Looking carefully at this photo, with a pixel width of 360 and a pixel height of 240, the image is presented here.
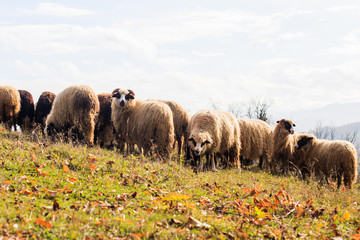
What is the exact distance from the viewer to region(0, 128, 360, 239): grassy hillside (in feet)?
17.5

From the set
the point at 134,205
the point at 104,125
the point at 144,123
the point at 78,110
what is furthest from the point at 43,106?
the point at 134,205

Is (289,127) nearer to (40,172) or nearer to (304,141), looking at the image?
(304,141)

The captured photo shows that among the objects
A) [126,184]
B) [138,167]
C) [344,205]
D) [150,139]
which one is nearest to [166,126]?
[150,139]

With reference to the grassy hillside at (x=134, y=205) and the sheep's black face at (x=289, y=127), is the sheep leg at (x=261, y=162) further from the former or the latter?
the grassy hillside at (x=134, y=205)

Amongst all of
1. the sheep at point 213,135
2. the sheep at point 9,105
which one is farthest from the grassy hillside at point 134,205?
the sheep at point 9,105

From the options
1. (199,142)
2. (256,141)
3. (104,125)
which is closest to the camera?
(199,142)

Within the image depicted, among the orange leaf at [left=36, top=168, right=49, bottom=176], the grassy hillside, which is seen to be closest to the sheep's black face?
the grassy hillside

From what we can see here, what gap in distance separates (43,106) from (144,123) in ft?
26.1

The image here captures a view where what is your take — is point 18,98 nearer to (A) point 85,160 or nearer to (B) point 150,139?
(B) point 150,139

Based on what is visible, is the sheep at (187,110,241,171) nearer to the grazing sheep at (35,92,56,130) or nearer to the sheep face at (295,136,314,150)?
the sheep face at (295,136,314,150)

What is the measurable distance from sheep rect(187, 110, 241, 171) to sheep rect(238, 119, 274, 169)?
142 cm

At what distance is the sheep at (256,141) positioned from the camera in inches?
622

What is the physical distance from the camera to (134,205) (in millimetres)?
6680

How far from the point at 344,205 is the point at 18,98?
52.9 feet
